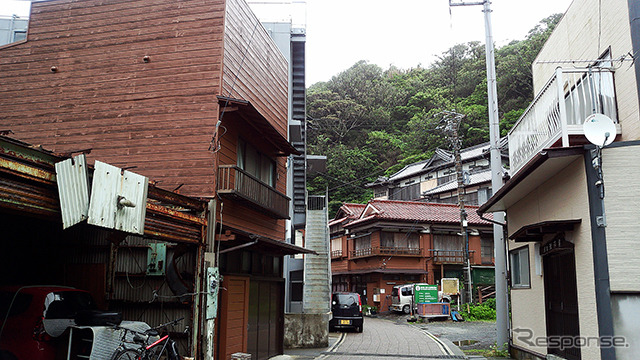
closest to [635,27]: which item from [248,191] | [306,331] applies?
[248,191]

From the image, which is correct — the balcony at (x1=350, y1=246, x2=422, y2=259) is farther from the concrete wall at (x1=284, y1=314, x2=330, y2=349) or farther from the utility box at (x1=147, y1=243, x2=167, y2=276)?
the utility box at (x1=147, y1=243, x2=167, y2=276)

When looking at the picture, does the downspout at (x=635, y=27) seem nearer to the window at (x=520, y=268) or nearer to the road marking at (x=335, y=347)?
the window at (x=520, y=268)

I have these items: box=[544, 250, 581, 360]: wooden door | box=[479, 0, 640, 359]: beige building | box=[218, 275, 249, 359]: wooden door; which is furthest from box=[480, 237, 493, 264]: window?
box=[218, 275, 249, 359]: wooden door

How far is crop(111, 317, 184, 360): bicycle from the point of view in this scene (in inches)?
320

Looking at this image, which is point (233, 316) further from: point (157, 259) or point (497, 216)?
point (497, 216)

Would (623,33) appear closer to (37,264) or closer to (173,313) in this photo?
(173,313)

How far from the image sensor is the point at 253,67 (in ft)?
49.2

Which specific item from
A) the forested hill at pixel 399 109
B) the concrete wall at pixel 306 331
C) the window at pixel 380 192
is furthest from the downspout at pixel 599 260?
the window at pixel 380 192

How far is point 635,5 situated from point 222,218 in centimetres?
967

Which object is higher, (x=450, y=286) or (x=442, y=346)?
(x=450, y=286)

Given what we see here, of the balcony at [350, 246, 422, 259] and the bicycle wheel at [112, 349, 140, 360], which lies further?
the balcony at [350, 246, 422, 259]

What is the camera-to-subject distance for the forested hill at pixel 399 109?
49688 millimetres

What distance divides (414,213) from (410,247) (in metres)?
2.72

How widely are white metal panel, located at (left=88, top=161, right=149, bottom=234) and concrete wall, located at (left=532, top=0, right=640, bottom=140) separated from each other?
8.52 metres
